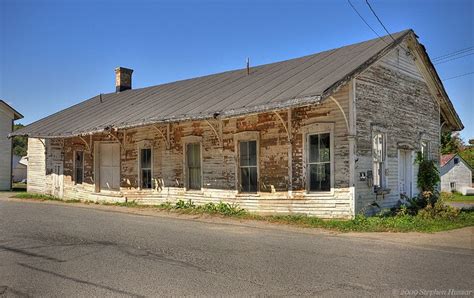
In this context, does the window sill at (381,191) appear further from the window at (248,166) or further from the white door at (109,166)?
the white door at (109,166)

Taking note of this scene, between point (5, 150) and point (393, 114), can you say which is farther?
point (5, 150)

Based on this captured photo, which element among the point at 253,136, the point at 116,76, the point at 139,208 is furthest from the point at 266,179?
the point at 116,76

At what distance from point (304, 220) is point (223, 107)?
167 inches

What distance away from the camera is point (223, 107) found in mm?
14172

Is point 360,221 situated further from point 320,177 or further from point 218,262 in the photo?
point 218,262

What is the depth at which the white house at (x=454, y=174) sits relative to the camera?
46.7 meters

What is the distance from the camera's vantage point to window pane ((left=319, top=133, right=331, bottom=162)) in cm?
1330

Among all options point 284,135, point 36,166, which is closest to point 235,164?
point 284,135

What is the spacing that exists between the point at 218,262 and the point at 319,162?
6.84 m

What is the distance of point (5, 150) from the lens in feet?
101

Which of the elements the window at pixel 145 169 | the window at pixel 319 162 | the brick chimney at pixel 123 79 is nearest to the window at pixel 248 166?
the window at pixel 319 162

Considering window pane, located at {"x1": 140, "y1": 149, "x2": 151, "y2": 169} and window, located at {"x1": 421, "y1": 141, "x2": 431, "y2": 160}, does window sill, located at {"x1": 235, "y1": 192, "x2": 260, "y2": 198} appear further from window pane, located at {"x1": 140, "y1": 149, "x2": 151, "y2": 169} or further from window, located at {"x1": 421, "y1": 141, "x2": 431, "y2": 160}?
window, located at {"x1": 421, "y1": 141, "x2": 431, "y2": 160}

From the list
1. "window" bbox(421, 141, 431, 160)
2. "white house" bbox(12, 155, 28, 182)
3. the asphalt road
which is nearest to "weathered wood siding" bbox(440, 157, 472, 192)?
"window" bbox(421, 141, 431, 160)

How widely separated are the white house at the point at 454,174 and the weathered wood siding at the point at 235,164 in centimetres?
3705
